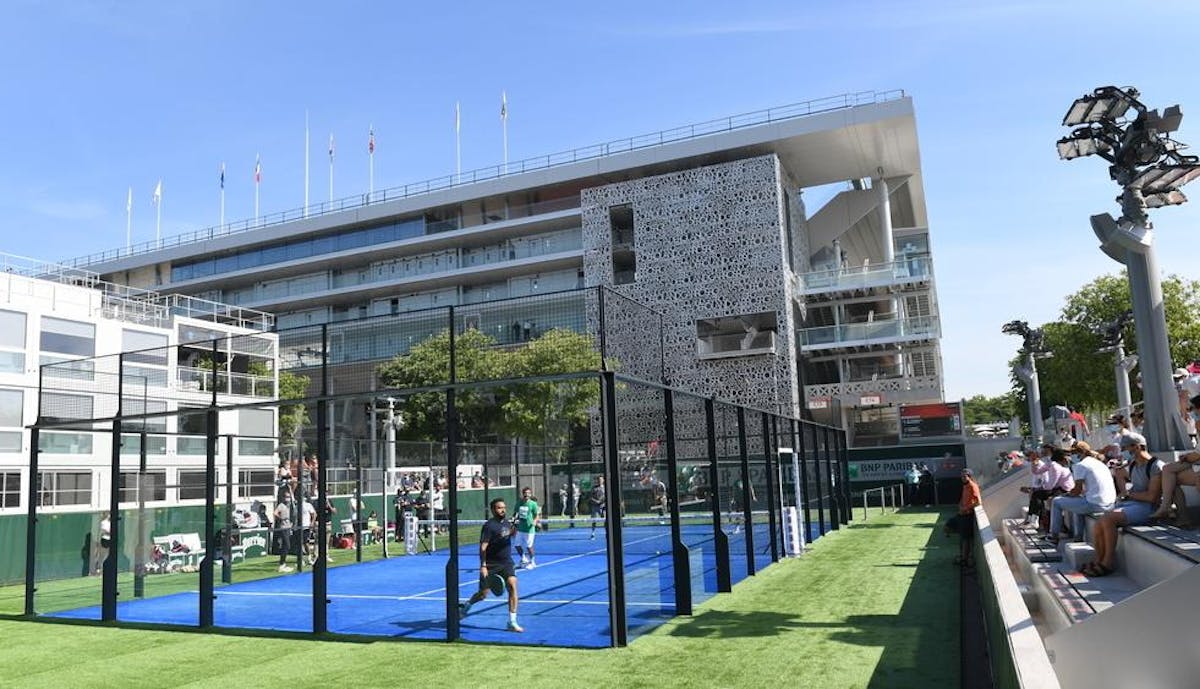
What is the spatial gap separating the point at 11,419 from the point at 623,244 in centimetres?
3535

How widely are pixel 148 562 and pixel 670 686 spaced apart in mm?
14828

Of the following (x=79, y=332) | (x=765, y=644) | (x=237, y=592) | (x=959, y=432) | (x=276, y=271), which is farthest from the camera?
(x=276, y=271)

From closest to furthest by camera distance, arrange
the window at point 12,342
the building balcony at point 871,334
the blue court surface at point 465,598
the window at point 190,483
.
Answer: the blue court surface at point 465,598 → the window at point 190,483 → the window at point 12,342 → the building balcony at point 871,334

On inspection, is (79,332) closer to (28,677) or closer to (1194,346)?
(28,677)

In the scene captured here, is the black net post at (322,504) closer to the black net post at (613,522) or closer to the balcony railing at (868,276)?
the black net post at (613,522)

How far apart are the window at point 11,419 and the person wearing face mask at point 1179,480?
28.1 metres

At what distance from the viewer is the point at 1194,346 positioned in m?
47.5

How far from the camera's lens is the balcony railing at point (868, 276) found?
48.2 meters

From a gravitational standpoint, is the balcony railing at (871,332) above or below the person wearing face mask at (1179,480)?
above

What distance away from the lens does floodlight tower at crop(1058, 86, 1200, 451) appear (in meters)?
10.1

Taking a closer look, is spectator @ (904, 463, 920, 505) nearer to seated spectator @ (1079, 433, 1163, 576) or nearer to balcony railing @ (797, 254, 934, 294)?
balcony railing @ (797, 254, 934, 294)

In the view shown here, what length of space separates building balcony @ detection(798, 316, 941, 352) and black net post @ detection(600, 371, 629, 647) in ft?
130

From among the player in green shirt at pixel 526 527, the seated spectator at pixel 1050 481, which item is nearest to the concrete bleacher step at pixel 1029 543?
the seated spectator at pixel 1050 481

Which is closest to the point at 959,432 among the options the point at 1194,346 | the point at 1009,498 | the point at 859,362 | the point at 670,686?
the point at 859,362
